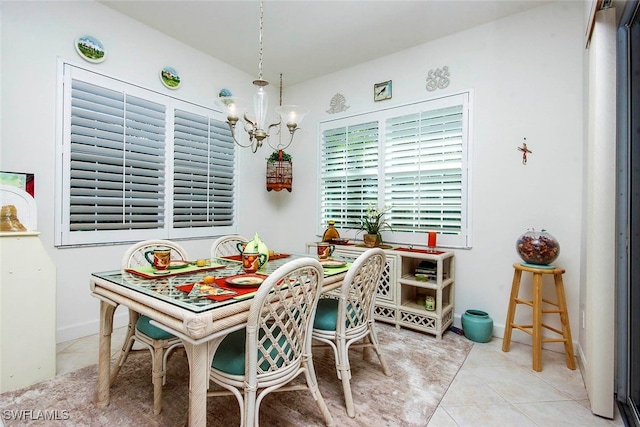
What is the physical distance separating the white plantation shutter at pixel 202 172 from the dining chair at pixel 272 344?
87.8 inches

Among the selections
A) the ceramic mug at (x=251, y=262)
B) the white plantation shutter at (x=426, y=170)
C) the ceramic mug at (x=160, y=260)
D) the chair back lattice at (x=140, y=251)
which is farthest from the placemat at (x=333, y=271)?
the white plantation shutter at (x=426, y=170)

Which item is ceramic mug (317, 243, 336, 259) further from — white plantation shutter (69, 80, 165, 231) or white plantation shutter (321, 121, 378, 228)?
white plantation shutter (69, 80, 165, 231)

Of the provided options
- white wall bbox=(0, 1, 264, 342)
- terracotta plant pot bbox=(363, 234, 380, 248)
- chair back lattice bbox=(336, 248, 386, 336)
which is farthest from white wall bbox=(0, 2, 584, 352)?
chair back lattice bbox=(336, 248, 386, 336)

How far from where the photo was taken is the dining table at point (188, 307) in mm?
1189

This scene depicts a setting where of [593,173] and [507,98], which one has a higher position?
[507,98]

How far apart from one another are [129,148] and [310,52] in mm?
2121

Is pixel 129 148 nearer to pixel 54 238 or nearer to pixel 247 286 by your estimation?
pixel 54 238

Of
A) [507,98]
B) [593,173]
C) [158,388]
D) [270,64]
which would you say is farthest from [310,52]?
[158,388]

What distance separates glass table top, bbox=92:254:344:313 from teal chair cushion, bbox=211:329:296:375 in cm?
31

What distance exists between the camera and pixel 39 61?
244cm

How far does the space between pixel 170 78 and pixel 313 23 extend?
5.12 feet

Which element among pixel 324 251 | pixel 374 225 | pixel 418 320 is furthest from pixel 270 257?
pixel 418 320

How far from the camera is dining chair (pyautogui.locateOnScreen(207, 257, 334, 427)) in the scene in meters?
1.30

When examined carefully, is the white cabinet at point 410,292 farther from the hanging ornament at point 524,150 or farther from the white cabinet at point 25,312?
the white cabinet at point 25,312
